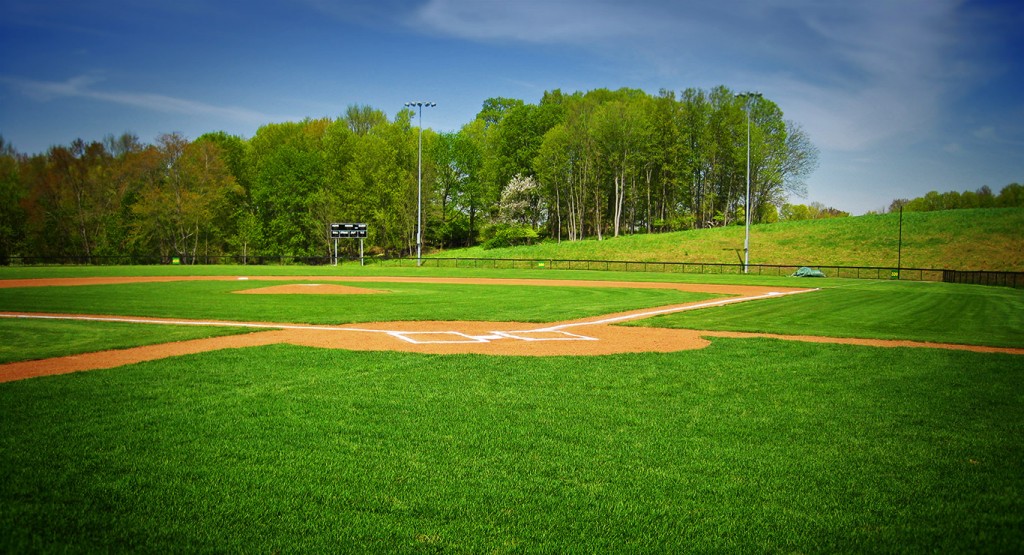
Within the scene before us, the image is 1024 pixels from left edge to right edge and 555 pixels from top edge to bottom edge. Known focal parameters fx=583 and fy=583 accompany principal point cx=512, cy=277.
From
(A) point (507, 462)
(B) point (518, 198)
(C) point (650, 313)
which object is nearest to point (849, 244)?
(B) point (518, 198)

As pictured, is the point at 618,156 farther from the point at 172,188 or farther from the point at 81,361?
the point at 81,361

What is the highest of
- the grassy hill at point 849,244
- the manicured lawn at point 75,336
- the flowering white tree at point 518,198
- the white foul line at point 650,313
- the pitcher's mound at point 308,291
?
the flowering white tree at point 518,198

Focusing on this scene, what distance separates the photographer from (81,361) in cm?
831

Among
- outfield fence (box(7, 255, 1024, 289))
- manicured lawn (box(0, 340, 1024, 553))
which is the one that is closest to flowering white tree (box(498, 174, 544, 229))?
outfield fence (box(7, 255, 1024, 289))

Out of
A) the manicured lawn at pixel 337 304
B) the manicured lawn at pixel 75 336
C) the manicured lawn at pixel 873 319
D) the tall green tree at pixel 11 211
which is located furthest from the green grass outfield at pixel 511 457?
the tall green tree at pixel 11 211

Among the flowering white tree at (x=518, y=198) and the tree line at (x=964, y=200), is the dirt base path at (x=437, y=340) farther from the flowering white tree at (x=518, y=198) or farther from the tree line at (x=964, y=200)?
the tree line at (x=964, y=200)

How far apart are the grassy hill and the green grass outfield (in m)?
45.5

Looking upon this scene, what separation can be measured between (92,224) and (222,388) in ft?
229

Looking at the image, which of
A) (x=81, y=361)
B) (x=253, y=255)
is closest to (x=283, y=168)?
(x=253, y=255)

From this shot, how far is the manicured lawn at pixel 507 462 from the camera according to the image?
329 centimetres

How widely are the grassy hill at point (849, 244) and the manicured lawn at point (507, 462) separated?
151ft

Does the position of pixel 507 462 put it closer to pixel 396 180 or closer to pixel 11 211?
pixel 396 180

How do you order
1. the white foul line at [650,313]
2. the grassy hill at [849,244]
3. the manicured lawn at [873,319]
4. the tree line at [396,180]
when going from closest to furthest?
the manicured lawn at [873,319]
the white foul line at [650,313]
the grassy hill at [849,244]
the tree line at [396,180]

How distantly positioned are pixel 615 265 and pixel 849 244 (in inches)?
839
